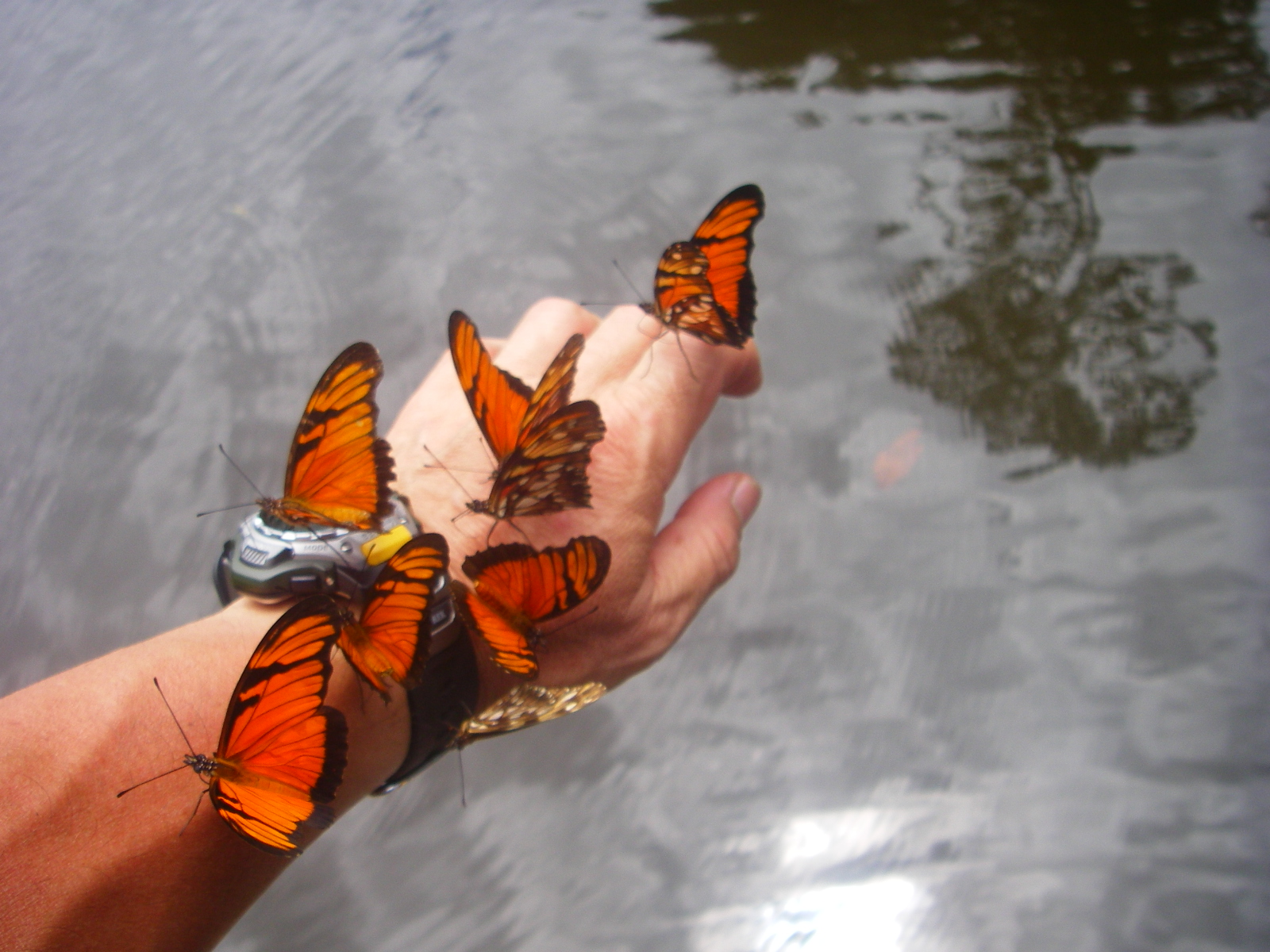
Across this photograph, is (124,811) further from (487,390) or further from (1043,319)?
(1043,319)

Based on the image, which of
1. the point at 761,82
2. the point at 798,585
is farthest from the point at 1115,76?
the point at 798,585

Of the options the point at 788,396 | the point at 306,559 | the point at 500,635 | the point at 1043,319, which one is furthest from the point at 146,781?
the point at 1043,319

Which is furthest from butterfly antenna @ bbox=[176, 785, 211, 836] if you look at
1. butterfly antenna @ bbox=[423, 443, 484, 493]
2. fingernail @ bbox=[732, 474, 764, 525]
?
fingernail @ bbox=[732, 474, 764, 525]

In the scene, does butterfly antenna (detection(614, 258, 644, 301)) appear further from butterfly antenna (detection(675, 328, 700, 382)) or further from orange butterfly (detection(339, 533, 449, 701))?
orange butterfly (detection(339, 533, 449, 701))

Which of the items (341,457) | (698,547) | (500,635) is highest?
(341,457)

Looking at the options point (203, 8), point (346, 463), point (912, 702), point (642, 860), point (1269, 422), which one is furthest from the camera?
point (203, 8)

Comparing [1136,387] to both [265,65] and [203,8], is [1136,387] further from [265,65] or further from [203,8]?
[203,8]
